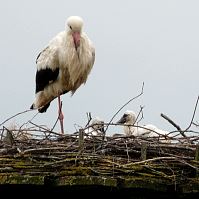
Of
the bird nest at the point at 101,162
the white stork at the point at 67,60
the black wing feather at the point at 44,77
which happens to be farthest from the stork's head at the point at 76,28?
the bird nest at the point at 101,162

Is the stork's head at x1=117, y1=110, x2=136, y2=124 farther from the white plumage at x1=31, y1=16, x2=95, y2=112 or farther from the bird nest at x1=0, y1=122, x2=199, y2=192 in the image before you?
the bird nest at x1=0, y1=122, x2=199, y2=192

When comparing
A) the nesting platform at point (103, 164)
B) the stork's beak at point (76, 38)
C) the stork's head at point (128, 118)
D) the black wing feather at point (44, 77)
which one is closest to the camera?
the nesting platform at point (103, 164)

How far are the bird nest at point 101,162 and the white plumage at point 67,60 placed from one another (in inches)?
151

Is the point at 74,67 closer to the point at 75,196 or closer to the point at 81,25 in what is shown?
the point at 81,25


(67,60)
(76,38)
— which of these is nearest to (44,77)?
(67,60)

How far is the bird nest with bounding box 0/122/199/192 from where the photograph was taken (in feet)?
17.2

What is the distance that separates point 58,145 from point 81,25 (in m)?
4.26

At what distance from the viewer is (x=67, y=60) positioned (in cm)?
984

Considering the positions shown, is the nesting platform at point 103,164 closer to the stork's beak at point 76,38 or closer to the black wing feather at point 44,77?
the stork's beak at point 76,38

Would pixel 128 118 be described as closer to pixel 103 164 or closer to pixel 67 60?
pixel 67 60

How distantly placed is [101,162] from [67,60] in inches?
177

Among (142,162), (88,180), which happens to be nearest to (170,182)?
(142,162)

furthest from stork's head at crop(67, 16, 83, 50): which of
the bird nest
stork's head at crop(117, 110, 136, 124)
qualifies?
the bird nest

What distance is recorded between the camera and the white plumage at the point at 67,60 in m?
9.84
